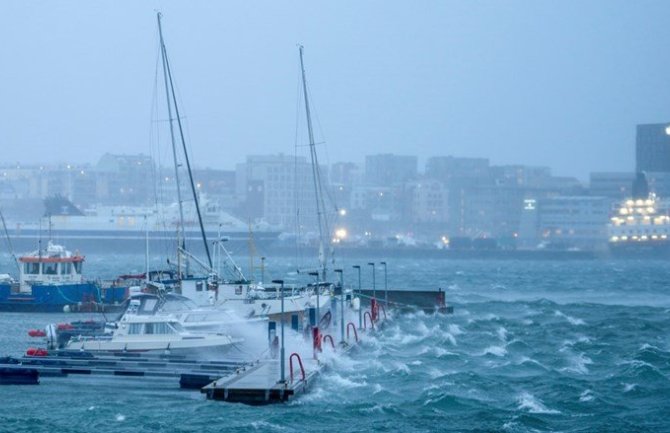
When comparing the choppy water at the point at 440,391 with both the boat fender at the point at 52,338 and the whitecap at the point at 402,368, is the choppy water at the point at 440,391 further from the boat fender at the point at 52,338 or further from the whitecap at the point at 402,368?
the boat fender at the point at 52,338

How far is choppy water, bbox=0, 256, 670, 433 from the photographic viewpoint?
24.9 meters

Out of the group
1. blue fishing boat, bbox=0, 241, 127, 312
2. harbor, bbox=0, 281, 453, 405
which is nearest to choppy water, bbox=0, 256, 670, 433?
harbor, bbox=0, 281, 453, 405

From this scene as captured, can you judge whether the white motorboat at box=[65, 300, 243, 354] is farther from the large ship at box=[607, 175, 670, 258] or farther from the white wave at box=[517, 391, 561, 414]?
the large ship at box=[607, 175, 670, 258]

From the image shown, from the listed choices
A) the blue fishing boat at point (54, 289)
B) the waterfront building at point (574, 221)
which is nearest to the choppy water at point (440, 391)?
the blue fishing boat at point (54, 289)

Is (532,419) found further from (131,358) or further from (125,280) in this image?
(125,280)

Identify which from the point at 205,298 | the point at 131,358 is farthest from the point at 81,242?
the point at 131,358

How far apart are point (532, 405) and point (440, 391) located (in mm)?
2372

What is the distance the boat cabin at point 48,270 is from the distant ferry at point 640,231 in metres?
111

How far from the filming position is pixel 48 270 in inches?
2064

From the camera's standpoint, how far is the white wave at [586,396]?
28250 mm

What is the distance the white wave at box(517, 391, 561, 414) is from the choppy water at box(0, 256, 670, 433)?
0.03 m

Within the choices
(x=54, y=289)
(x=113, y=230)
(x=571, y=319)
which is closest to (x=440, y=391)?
(x=571, y=319)

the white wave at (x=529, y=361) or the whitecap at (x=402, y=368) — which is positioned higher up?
the whitecap at (x=402, y=368)

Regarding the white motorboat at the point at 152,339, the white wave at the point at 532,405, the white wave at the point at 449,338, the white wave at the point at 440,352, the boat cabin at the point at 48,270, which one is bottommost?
the white wave at the point at 449,338
